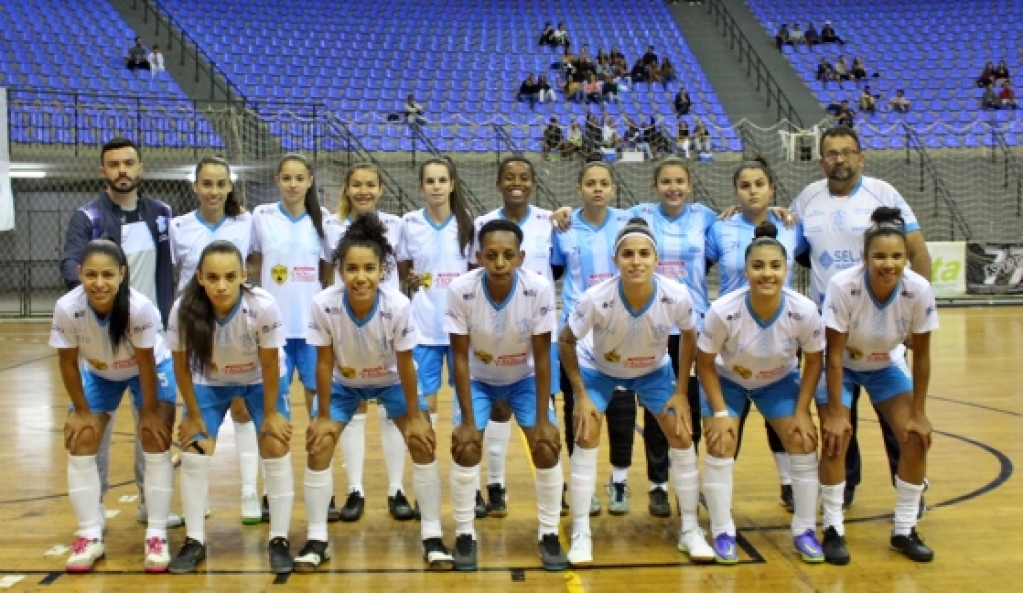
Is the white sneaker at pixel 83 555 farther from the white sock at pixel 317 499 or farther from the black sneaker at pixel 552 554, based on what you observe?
the black sneaker at pixel 552 554

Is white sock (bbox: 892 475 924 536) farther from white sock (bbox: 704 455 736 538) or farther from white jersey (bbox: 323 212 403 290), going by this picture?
white jersey (bbox: 323 212 403 290)

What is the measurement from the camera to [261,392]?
13.6 feet

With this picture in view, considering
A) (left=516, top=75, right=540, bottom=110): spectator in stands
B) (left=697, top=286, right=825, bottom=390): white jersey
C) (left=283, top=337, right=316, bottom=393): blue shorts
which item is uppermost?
(left=516, top=75, right=540, bottom=110): spectator in stands

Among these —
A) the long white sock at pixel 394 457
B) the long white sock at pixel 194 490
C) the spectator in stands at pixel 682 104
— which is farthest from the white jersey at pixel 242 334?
the spectator in stands at pixel 682 104

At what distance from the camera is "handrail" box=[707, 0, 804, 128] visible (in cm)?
1931

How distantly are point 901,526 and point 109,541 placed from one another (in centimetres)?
349

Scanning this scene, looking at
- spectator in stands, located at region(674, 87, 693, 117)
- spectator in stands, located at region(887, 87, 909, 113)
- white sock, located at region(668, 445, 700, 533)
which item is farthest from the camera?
spectator in stands, located at region(887, 87, 909, 113)

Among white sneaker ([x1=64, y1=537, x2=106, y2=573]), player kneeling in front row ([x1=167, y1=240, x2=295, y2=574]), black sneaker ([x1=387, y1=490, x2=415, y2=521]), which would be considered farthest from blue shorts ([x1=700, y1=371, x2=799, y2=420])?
white sneaker ([x1=64, y1=537, x2=106, y2=573])

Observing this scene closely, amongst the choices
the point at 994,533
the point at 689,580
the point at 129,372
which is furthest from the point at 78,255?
the point at 994,533

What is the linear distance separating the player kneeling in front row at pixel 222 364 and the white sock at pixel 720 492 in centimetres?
177

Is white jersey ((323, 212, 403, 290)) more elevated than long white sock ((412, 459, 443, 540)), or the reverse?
white jersey ((323, 212, 403, 290))

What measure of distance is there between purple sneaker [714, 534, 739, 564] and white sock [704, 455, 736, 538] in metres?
0.02

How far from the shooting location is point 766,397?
409 centimetres

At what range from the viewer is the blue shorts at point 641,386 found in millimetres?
4152
